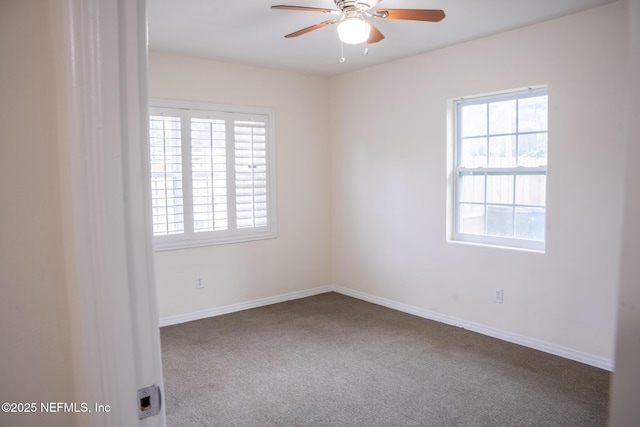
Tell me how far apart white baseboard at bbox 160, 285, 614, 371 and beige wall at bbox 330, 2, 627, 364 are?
44 millimetres

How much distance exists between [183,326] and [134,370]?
145 inches

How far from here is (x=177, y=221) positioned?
4.42m

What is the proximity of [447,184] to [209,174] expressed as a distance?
236cm

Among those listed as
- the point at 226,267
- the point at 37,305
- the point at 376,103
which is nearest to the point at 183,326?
the point at 226,267

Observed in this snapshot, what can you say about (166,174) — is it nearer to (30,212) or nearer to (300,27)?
(300,27)

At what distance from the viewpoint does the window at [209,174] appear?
14.1ft

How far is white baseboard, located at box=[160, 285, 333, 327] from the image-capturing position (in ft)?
14.6

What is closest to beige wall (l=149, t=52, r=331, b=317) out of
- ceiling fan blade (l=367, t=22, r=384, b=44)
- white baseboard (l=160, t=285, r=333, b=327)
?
white baseboard (l=160, t=285, r=333, b=327)

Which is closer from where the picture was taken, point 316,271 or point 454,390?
point 454,390

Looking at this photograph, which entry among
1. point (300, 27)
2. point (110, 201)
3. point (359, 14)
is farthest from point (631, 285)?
point (300, 27)

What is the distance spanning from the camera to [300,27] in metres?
3.55

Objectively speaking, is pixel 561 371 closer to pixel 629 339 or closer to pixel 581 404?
pixel 581 404

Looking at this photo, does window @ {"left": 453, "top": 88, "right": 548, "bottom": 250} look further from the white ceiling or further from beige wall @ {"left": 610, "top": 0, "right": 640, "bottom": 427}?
beige wall @ {"left": 610, "top": 0, "right": 640, "bottom": 427}

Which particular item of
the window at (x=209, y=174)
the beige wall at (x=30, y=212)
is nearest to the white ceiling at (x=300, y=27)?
the window at (x=209, y=174)
